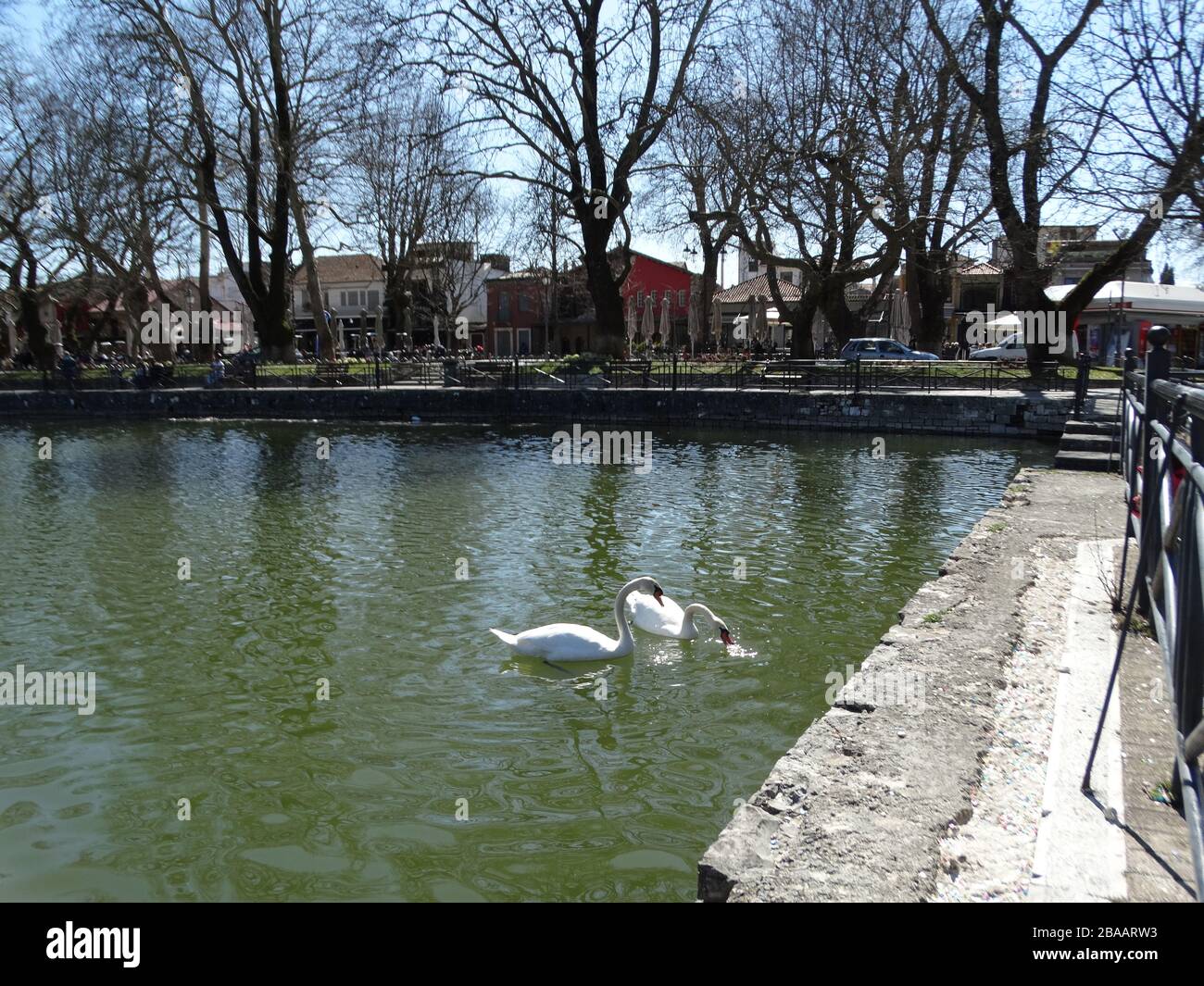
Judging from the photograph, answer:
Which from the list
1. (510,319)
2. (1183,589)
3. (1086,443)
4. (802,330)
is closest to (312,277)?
(802,330)

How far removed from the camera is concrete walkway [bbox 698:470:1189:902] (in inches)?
125

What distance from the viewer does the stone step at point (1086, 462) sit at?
12539 mm

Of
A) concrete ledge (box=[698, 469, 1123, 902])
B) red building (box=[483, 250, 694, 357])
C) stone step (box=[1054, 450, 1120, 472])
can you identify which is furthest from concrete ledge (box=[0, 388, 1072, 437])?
red building (box=[483, 250, 694, 357])

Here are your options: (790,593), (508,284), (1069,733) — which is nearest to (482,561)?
(790,593)

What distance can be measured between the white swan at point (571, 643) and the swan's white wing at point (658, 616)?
1.56 feet

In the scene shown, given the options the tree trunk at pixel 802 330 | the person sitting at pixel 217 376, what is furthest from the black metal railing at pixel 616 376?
the tree trunk at pixel 802 330

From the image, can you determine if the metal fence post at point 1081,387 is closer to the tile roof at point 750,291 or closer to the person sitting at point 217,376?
the person sitting at point 217,376

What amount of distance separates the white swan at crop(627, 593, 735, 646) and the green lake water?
163 millimetres

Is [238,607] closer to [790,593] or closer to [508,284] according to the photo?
[790,593]

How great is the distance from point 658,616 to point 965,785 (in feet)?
13.5

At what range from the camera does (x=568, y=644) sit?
718 centimetres

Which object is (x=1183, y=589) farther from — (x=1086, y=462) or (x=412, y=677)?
(x=1086, y=462)

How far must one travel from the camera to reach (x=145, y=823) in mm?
5184
